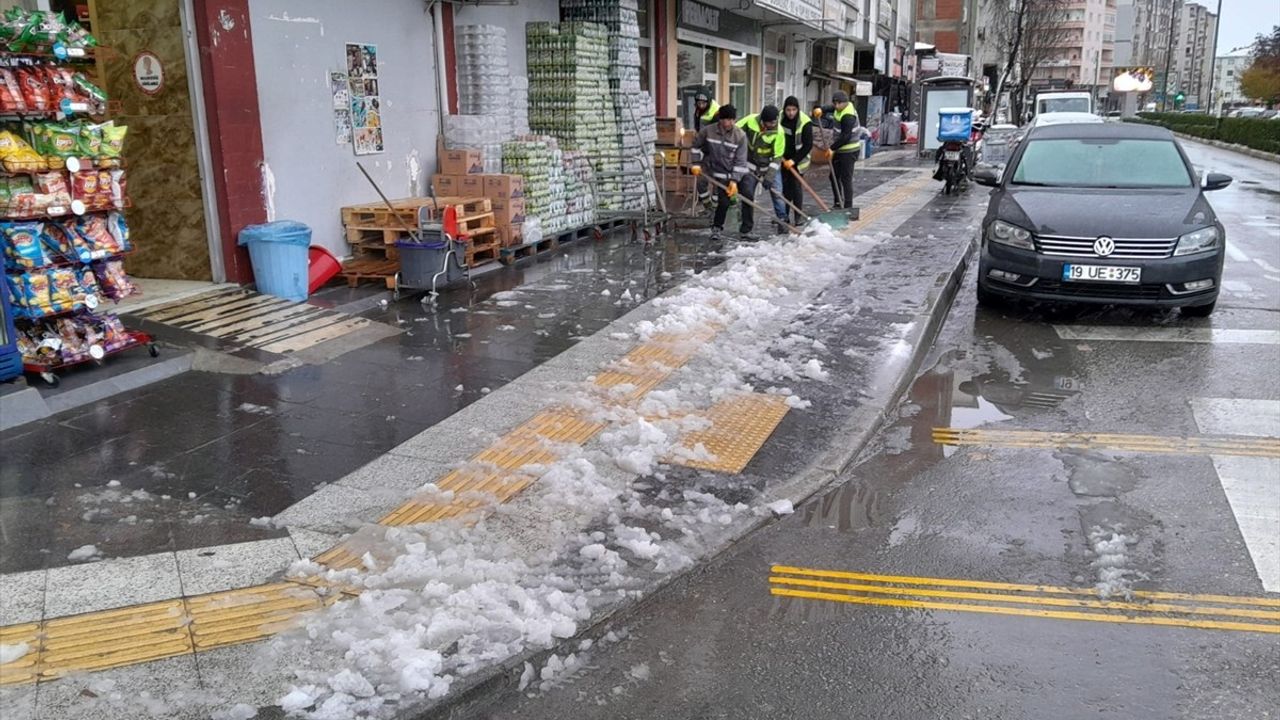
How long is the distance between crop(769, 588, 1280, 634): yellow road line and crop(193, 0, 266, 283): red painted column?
6.41 metres

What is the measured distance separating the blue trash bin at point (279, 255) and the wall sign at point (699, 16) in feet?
39.0

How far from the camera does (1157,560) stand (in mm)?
4477

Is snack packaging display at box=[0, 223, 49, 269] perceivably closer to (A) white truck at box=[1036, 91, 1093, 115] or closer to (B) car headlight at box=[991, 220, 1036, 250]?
(B) car headlight at box=[991, 220, 1036, 250]

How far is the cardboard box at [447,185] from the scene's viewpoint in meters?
11.1

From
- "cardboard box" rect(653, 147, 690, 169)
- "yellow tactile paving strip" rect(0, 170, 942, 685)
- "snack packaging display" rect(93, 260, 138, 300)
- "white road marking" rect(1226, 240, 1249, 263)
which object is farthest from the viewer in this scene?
"cardboard box" rect(653, 147, 690, 169)

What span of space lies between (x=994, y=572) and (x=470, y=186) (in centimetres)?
814

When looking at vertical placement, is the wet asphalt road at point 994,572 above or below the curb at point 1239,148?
below

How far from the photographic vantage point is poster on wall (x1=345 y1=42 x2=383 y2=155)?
32.8 ft

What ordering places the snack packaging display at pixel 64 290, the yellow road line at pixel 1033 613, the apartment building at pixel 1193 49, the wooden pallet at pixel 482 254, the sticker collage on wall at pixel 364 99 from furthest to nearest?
1. the apartment building at pixel 1193 49
2. the wooden pallet at pixel 482 254
3. the sticker collage on wall at pixel 364 99
4. the snack packaging display at pixel 64 290
5. the yellow road line at pixel 1033 613

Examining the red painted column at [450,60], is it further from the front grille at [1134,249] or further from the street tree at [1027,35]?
the street tree at [1027,35]

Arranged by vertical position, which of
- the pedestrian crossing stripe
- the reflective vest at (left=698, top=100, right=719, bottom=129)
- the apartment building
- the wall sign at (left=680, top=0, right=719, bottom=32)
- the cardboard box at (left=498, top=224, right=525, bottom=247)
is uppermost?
the apartment building

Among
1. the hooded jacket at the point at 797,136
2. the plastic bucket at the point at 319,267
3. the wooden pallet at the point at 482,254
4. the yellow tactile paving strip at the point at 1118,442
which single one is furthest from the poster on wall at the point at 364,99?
the yellow tactile paving strip at the point at 1118,442

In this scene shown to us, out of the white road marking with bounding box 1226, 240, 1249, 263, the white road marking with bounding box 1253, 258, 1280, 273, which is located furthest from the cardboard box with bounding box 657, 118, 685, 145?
the white road marking with bounding box 1253, 258, 1280, 273

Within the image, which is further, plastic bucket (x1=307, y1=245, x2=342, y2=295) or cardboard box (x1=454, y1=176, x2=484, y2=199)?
cardboard box (x1=454, y1=176, x2=484, y2=199)
